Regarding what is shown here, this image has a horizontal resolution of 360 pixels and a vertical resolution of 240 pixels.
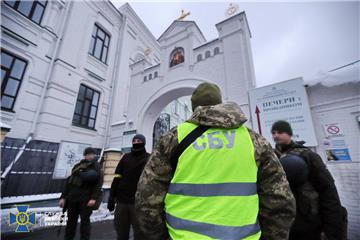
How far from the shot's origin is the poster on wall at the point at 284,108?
3.92 m

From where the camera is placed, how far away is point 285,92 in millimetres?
4277

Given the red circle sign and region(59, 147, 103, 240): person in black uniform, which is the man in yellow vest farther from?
the red circle sign

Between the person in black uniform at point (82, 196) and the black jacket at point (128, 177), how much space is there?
1.71 ft

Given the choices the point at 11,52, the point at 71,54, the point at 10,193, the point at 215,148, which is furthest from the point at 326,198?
the point at 71,54

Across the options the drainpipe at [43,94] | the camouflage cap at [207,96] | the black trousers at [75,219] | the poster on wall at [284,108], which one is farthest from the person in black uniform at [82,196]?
the poster on wall at [284,108]

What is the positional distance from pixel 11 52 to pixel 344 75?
10067mm

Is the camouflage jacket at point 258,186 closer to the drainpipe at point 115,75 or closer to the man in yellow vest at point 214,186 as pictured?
the man in yellow vest at point 214,186

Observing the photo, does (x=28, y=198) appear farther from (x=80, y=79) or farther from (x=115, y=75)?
(x=115, y=75)

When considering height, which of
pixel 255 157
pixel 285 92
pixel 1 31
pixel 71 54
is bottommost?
pixel 255 157

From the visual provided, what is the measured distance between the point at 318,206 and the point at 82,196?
3.40m

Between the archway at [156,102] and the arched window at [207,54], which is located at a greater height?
the arched window at [207,54]

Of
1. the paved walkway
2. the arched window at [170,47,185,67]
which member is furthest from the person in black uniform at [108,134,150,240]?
the arched window at [170,47,185,67]

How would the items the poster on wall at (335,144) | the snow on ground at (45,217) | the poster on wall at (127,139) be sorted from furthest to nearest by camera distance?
the poster on wall at (127,139) < the snow on ground at (45,217) < the poster on wall at (335,144)

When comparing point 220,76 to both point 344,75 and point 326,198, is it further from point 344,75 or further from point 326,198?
point 326,198
